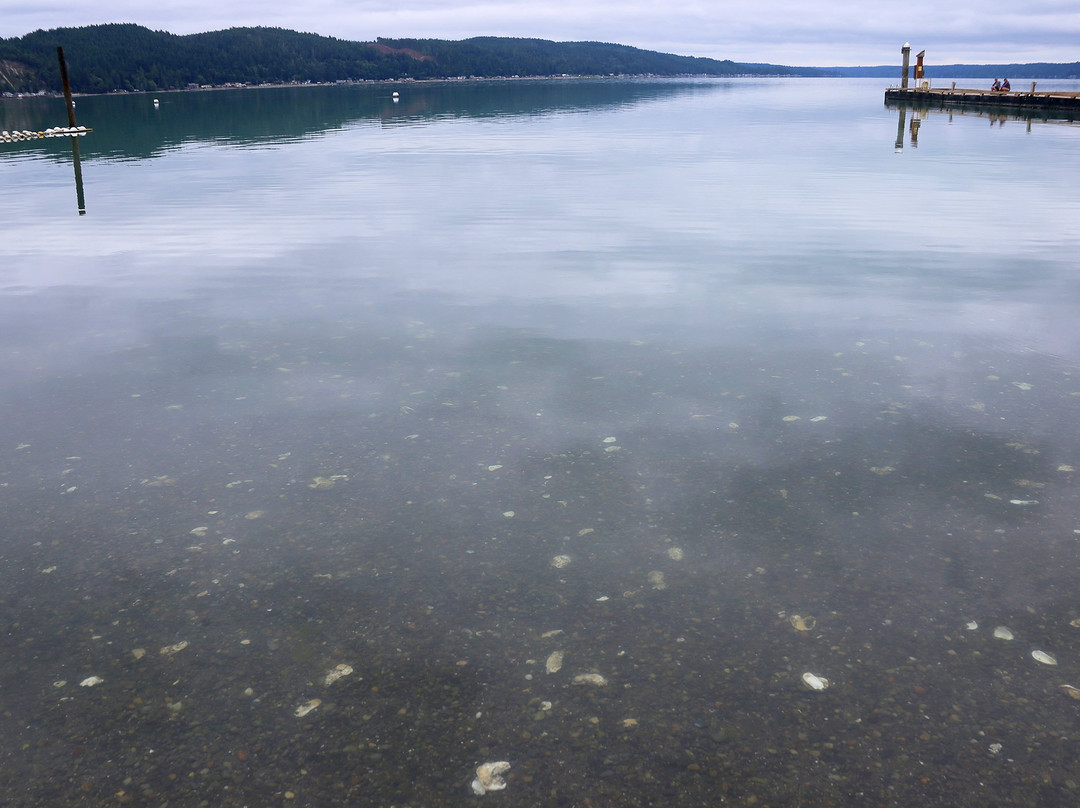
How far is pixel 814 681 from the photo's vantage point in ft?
15.2

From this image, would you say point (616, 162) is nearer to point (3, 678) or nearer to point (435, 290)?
point (435, 290)

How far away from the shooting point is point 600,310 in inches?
476

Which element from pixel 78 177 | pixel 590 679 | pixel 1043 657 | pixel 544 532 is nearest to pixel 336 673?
pixel 590 679

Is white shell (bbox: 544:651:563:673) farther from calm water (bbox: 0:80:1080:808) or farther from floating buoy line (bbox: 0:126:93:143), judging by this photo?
floating buoy line (bbox: 0:126:93:143)

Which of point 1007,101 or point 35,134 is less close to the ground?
point 1007,101

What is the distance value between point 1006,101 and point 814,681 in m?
84.5

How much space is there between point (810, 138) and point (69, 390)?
4798 centimetres

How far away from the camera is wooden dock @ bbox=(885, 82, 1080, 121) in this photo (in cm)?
6631

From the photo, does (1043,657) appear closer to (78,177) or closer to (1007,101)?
(78,177)

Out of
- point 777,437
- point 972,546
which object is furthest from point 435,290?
point 972,546

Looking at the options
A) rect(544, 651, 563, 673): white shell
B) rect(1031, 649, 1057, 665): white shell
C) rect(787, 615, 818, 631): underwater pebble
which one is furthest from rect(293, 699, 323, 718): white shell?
rect(1031, 649, 1057, 665): white shell

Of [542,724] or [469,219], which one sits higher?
[469,219]

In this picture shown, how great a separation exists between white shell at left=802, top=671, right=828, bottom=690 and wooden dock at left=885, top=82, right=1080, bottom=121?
69.7 metres

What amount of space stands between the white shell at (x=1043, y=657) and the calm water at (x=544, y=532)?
0.08 metres
